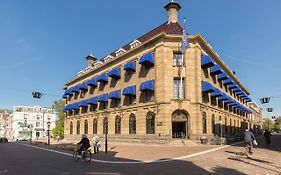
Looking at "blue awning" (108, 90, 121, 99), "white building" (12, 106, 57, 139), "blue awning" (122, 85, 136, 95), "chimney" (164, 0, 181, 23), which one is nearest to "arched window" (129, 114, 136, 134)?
"blue awning" (122, 85, 136, 95)

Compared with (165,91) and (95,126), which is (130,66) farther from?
(95,126)

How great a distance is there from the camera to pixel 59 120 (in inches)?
2938

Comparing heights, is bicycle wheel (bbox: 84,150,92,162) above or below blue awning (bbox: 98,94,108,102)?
below

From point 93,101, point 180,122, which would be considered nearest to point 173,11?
point 180,122

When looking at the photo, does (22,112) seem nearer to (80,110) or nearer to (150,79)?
(80,110)

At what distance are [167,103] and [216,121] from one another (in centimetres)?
1067

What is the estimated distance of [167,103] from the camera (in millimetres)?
30156

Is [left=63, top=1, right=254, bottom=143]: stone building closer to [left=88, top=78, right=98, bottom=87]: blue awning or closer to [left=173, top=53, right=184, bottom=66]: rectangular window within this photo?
[left=173, top=53, right=184, bottom=66]: rectangular window

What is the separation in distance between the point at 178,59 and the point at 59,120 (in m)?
53.1

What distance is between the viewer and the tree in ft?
231

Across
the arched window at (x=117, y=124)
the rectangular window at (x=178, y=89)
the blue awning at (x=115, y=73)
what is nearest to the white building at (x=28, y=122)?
the arched window at (x=117, y=124)

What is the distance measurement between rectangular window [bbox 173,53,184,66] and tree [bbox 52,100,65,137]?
4903 cm

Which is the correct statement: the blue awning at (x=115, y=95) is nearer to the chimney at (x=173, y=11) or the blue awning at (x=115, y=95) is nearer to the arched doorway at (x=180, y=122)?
the arched doorway at (x=180, y=122)

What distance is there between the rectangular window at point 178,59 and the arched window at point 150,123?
7.15 metres
